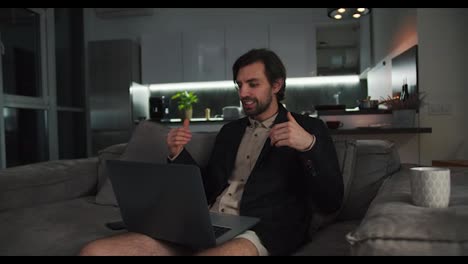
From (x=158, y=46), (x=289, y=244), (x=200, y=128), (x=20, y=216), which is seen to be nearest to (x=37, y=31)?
(x=158, y=46)

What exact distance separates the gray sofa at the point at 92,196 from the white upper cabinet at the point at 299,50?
11.7ft

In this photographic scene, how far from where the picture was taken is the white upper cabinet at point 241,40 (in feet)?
16.9

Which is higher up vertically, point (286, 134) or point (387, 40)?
point (387, 40)

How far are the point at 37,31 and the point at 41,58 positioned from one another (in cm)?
33

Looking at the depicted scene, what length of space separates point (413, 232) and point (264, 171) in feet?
2.09

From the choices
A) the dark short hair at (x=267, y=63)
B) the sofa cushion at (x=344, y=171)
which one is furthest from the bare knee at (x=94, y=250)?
the dark short hair at (x=267, y=63)

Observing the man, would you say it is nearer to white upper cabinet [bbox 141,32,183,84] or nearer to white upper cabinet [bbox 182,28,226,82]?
white upper cabinet [bbox 182,28,226,82]

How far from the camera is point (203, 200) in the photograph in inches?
33.4

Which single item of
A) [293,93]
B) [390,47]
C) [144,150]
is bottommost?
[144,150]

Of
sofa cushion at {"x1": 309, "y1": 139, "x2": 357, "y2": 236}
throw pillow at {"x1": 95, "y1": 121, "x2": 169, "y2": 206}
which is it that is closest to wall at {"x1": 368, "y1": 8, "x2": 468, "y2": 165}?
sofa cushion at {"x1": 309, "y1": 139, "x2": 357, "y2": 236}

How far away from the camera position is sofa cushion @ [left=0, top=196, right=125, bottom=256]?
1.13m

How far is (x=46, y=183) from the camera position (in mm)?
1627

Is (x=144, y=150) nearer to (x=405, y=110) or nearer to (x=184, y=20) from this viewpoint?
(x=405, y=110)

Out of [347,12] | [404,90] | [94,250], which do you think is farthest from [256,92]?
[347,12]
